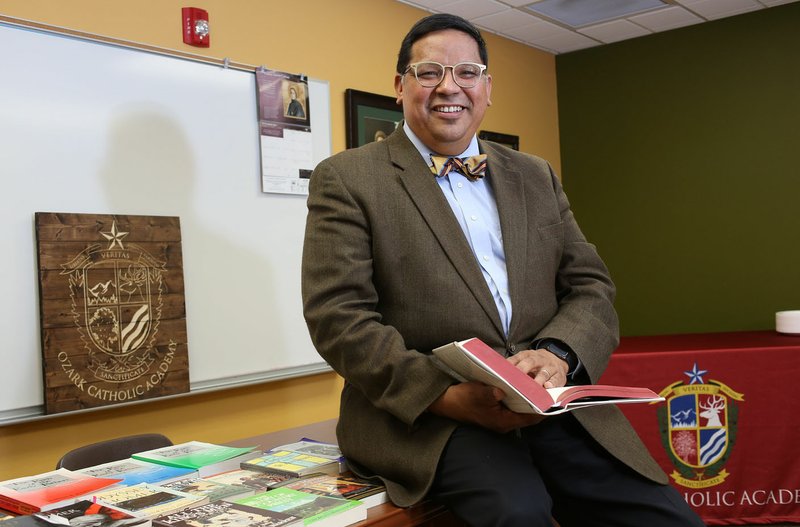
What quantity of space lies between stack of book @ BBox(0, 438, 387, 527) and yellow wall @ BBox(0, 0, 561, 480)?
3.59 feet

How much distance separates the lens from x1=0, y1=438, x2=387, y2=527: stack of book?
1.36 metres

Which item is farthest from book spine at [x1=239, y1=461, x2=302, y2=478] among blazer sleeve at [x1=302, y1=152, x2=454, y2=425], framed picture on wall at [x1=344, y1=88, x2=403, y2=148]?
framed picture on wall at [x1=344, y1=88, x2=403, y2=148]

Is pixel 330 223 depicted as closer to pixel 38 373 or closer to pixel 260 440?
pixel 260 440

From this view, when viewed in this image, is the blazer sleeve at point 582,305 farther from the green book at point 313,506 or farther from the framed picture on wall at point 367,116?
the framed picture on wall at point 367,116

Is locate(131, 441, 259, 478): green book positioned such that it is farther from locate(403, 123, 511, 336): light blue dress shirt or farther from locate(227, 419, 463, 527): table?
locate(403, 123, 511, 336): light blue dress shirt

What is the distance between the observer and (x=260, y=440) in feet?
7.95

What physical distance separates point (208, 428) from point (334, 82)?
6.03 feet

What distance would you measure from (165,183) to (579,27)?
3128 millimetres

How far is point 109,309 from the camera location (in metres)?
2.91

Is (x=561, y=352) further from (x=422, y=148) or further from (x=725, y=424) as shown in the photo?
(x=725, y=424)

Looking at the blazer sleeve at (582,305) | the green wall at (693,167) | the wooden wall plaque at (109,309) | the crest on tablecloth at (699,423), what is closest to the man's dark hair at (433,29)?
the blazer sleeve at (582,305)

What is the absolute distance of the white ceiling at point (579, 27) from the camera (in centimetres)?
457

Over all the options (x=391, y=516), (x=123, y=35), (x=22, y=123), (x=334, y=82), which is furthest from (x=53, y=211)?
(x=391, y=516)

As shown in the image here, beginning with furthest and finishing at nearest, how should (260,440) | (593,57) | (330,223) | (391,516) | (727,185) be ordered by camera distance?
(593,57) < (727,185) < (260,440) < (330,223) < (391,516)
